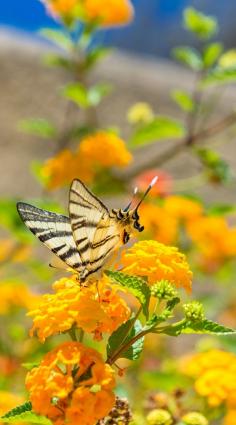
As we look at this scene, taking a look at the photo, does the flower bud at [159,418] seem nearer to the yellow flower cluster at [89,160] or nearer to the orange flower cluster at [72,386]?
the orange flower cluster at [72,386]

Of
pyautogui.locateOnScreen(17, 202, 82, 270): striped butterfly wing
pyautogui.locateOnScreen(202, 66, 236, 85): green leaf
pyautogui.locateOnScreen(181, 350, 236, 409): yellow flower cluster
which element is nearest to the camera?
pyautogui.locateOnScreen(17, 202, 82, 270): striped butterfly wing

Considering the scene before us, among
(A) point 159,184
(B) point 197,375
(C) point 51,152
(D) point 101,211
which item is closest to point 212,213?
(A) point 159,184

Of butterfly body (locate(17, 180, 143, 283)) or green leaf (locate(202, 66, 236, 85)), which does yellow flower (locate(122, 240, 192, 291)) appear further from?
green leaf (locate(202, 66, 236, 85))

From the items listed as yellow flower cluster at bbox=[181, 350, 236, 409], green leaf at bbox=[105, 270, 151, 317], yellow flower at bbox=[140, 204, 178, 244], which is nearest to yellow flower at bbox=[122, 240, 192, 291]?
green leaf at bbox=[105, 270, 151, 317]

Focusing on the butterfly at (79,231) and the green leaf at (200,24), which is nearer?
the butterfly at (79,231)

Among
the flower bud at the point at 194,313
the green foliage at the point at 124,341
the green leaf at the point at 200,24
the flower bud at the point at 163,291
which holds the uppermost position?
the green leaf at the point at 200,24

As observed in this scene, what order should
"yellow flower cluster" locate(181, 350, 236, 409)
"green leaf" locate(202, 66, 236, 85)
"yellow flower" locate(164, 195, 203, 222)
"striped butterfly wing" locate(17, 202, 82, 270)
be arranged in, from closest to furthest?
"striped butterfly wing" locate(17, 202, 82, 270) < "yellow flower cluster" locate(181, 350, 236, 409) < "green leaf" locate(202, 66, 236, 85) < "yellow flower" locate(164, 195, 203, 222)

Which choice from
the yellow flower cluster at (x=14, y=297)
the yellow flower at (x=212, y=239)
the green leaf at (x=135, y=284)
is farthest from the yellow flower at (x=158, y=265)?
the yellow flower cluster at (x=14, y=297)
